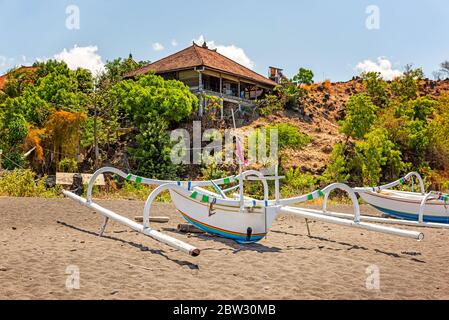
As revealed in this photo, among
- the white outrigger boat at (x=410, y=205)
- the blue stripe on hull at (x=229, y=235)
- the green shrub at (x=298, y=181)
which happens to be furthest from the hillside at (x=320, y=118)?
the blue stripe on hull at (x=229, y=235)

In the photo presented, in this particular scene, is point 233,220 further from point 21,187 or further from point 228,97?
point 228,97

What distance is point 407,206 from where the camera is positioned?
13992 mm

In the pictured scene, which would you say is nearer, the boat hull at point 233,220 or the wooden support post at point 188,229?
the boat hull at point 233,220

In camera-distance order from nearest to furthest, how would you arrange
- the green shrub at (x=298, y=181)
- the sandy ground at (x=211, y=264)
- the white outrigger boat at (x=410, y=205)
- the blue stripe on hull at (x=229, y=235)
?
the sandy ground at (x=211, y=264) → the blue stripe on hull at (x=229, y=235) → the white outrigger boat at (x=410, y=205) → the green shrub at (x=298, y=181)

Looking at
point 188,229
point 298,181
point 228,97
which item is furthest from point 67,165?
point 188,229

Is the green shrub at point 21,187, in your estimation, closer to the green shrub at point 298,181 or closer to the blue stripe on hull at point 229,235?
the blue stripe on hull at point 229,235

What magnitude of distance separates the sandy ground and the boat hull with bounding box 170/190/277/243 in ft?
0.64

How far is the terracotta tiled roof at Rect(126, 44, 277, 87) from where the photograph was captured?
32062 millimetres

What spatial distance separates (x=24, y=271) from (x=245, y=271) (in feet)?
9.39

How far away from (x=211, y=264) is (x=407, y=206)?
29.7 feet

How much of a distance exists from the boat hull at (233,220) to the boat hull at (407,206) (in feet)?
23.0

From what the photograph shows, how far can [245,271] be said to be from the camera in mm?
6504

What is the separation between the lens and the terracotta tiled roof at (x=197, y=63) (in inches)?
1262
